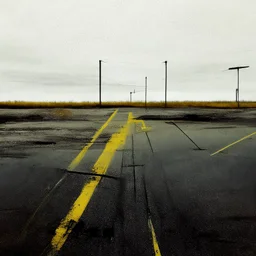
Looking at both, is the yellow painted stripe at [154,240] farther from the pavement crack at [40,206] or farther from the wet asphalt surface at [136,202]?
the pavement crack at [40,206]

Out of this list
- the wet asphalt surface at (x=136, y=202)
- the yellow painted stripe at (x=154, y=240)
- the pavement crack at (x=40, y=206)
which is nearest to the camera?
the yellow painted stripe at (x=154, y=240)

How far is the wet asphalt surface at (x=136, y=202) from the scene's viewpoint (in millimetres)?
2844

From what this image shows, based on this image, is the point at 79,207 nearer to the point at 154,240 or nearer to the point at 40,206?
the point at 40,206

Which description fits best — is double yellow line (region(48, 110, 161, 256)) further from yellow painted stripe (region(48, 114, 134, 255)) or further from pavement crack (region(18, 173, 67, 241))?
pavement crack (region(18, 173, 67, 241))

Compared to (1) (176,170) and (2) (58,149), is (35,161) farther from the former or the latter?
(1) (176,170)

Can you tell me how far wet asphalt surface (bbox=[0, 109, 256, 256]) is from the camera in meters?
2.84

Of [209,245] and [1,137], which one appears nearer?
[209,245]

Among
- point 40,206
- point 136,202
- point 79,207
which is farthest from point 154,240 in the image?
point 40,206

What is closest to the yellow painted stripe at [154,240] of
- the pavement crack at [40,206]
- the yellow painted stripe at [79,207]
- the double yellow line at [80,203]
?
the double yellow line at [80,203]

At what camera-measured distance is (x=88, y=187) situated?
14.4 ft

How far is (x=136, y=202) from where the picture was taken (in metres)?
3.81

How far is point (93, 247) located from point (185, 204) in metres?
1.37

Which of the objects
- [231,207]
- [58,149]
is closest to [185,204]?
[231,207]

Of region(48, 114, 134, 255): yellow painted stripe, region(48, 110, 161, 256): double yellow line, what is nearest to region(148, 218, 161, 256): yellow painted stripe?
region(48, 110, 161, 256): double yellow line
